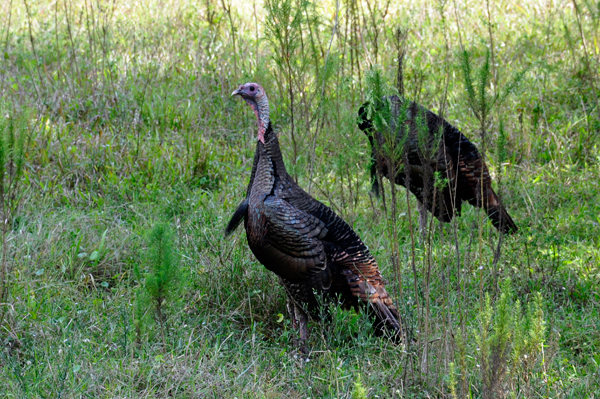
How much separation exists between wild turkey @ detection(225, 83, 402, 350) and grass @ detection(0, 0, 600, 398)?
0.62ft

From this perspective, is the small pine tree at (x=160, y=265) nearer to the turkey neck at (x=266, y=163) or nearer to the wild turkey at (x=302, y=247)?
the wild turkey at (x=302, y=247)

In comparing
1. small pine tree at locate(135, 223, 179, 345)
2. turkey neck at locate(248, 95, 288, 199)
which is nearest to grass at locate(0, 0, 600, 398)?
small pine tree at locate(135, 223, 179, 345)

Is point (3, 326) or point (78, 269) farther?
point (78, 269)

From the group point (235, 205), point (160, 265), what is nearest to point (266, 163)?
point (160, 265)

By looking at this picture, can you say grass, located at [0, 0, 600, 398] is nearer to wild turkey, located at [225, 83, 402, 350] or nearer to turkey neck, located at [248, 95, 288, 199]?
wild turkey, located at [225, 83, 402, 350]

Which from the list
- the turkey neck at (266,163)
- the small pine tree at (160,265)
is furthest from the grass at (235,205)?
the turkey neck at (266,163)

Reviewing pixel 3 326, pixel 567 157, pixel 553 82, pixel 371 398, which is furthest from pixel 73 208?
pixel 553 82

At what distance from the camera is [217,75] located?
736cm

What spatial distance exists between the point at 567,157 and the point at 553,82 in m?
1.19

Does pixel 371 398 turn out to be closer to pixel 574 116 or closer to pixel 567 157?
pixel 567 157

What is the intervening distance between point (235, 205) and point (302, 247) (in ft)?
5.46

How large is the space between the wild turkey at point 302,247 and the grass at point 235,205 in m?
0.19

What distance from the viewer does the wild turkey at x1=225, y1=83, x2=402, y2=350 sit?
4098 millimetres

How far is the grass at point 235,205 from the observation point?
11.4 feet
